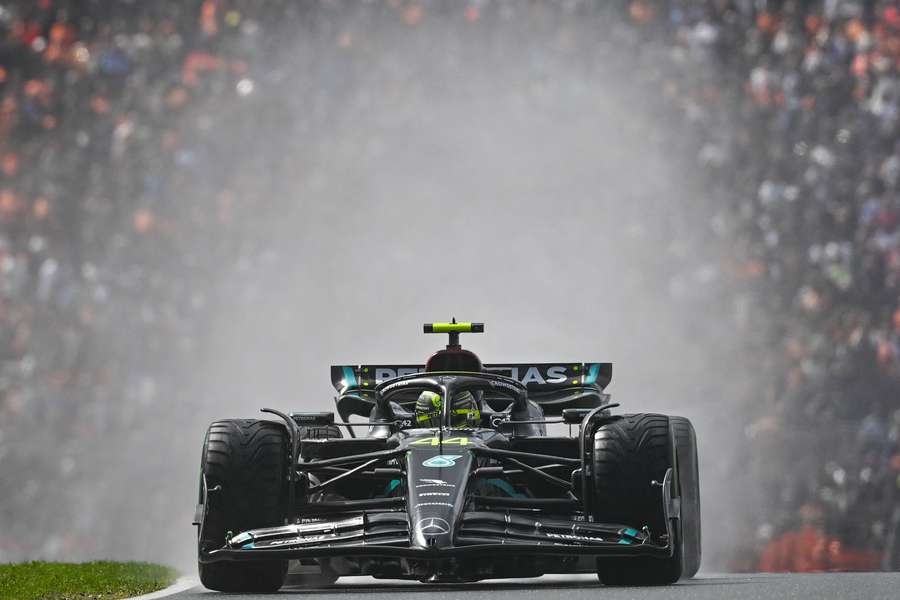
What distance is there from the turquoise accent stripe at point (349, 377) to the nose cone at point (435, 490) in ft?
12.8

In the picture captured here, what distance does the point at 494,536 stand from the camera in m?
12.5

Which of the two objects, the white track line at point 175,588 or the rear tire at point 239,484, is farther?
the rear tire at point 239,484

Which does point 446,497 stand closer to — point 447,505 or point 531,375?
point 447,505

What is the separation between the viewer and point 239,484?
44.0 feet

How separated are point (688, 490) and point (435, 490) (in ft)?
11.4

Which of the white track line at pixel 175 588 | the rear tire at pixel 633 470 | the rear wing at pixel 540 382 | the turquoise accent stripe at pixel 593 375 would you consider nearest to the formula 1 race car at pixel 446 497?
the rear tire at pixel 633 470

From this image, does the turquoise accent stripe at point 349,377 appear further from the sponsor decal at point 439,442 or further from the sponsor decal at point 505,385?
the sponsor decal at point 439,442

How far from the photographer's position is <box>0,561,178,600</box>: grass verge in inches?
520

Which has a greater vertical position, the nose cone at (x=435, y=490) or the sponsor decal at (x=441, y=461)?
the sponsor decal at (x=441, y=461)

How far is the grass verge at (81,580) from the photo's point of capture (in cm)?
1321

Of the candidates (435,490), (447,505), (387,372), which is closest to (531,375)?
(387,372)

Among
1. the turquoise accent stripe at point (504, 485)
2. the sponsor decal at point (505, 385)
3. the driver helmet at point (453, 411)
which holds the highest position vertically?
the sponsor decal at point (505, 385)

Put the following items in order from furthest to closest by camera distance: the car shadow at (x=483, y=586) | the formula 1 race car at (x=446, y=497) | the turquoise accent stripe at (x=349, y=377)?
the turquoise accent stripe at (x=349, y=377), the car shadow at (x=483, y=586), the formula 1 race car at (x=446, y=497)

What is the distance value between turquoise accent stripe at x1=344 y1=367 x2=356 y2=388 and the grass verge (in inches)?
90.8
